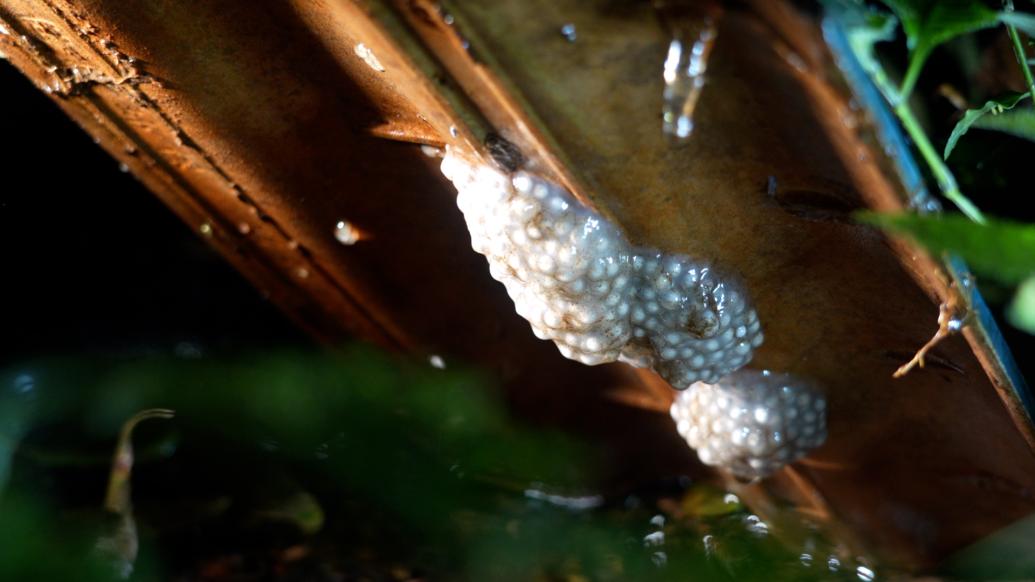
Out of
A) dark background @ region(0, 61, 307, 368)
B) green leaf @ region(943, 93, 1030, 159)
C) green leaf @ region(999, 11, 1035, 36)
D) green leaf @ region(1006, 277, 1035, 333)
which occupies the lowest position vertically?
green leaf @ region(1006, 277, 1035, 333)

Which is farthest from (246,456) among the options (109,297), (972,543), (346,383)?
(972,543)

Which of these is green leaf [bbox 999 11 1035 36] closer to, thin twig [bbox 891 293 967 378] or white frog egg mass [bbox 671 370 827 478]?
thin twig [bbox 891 293 967 378]

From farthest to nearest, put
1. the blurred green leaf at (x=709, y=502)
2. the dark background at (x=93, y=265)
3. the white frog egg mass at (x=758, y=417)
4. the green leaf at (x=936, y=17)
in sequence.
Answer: the dark background at (x=93, y=265), the blurred green leaf at (x=709, y=502), the white frog egg mass at (x=758, y=417), the green leaf at (x=936, y=17)

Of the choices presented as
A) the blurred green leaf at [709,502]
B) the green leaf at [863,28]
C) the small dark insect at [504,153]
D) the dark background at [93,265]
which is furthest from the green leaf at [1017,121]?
the dark background at [93,265]

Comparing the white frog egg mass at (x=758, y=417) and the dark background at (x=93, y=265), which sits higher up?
the dark background at (x=93, y=265)

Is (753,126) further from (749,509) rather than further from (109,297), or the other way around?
(109,297)

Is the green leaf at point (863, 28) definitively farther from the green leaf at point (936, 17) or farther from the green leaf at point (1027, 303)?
the green leaf at point (1027, 303)

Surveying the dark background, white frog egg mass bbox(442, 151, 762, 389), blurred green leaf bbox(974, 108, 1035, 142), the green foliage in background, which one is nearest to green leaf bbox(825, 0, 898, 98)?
the green foliage in background
